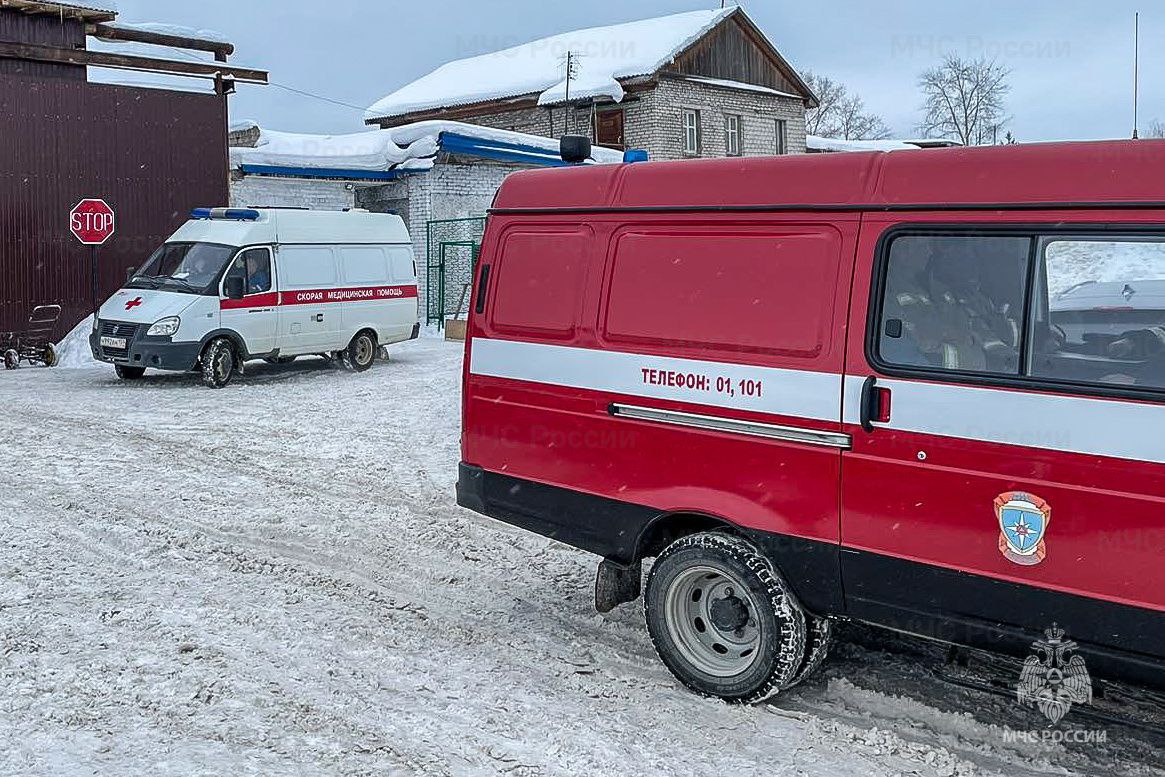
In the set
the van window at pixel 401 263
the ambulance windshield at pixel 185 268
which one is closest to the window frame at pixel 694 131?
the van window at pixel 401 263

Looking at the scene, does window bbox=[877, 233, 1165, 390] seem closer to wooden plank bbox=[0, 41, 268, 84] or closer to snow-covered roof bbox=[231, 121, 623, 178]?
wooden plank bbox=[0, 41, 268, 84]

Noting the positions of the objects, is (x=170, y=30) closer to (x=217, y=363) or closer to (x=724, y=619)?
(x=217, y=363)

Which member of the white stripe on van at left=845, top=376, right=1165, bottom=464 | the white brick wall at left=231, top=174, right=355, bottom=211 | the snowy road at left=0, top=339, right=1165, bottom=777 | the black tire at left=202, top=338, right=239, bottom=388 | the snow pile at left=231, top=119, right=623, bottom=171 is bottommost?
the snowy road at left=0, top=339, right=1165, bottom=777

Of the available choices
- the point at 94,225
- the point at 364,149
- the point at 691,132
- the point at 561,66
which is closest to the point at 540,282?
the point at 94,225

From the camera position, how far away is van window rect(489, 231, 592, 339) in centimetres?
564

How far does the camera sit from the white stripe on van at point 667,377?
15.4 feet

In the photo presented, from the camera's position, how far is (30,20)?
20797 mm

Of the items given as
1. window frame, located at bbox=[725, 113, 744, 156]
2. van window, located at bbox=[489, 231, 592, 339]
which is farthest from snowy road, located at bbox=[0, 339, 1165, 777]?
window frame, located at bbox=[725, 113, 744, 156]

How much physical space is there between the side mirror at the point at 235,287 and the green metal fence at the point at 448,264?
351 inches

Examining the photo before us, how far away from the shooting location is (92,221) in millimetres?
20234

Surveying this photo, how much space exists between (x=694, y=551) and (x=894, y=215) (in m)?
1.65

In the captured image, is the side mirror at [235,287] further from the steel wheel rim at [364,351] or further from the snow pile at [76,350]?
the snow pile at [76,350]

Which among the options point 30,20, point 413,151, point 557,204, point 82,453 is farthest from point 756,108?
point 557,204

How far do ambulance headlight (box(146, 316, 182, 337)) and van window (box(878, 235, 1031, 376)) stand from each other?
1217 cm
